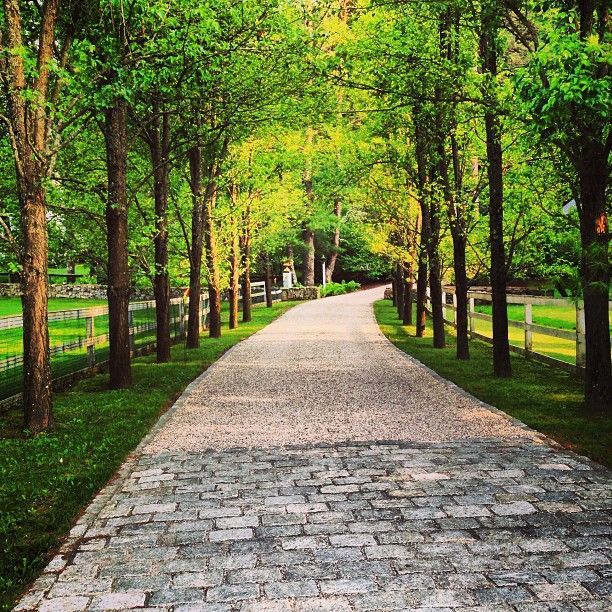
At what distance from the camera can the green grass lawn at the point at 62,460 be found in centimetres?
475

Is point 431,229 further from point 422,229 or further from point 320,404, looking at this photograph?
point 320,404

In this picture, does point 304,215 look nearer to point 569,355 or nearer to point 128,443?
point 569,355

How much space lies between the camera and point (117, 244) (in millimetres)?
11789

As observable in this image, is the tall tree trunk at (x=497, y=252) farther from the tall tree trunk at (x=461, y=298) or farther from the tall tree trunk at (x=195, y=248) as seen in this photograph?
the tall tree trunk at (x=195, y=248)

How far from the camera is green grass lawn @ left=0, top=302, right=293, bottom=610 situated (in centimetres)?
475

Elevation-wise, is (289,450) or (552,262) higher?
(552,262)

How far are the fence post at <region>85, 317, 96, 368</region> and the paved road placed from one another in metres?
5.55

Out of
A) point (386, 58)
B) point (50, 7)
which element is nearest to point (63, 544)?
point (50, 7)

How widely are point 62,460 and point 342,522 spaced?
134 inches

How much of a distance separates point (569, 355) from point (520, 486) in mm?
10345

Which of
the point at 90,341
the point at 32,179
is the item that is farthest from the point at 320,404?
the point at 90,341

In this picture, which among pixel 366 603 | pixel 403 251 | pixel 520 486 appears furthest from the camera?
pixel 403 251

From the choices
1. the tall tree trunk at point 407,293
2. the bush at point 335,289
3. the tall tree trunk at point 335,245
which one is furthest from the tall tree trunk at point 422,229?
the tall tree trunk at point 335,245

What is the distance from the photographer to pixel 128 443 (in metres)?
7.88
